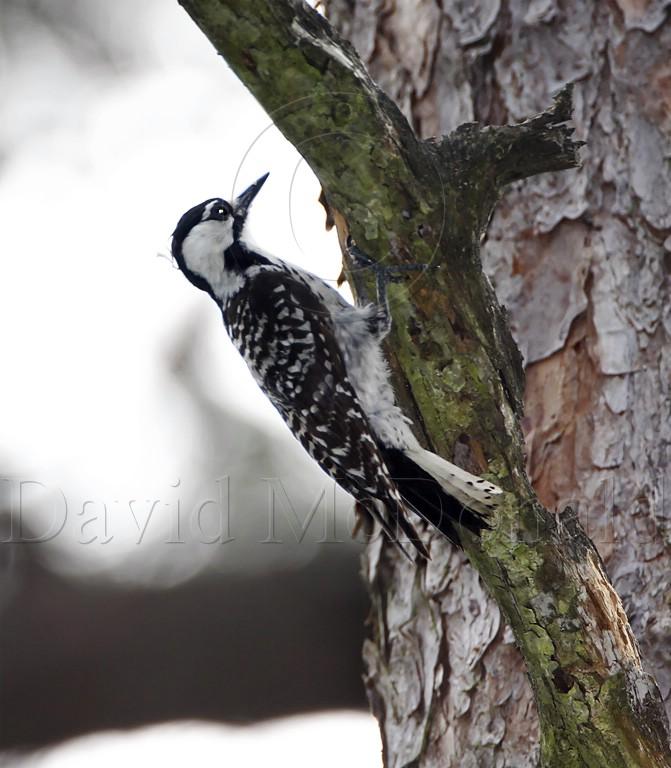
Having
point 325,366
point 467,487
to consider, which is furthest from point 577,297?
point 467,487

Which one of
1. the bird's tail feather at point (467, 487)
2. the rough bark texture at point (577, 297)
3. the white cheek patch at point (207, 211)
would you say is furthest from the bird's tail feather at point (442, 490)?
the white cheek patch at point (207, 211)

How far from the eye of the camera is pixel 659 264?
3.25m

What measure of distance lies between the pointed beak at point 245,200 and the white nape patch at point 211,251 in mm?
43

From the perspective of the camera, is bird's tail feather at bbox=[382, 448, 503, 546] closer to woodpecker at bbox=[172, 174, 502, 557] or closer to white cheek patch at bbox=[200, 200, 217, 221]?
woodpecker at bbox=[172, 174, 502, 557]

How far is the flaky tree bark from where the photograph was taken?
2.34 m

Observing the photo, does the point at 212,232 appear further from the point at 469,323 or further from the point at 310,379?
the point at 469,323

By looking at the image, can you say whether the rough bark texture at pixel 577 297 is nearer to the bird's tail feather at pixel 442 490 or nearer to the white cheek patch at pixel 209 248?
the bird's tail feather at pixel 442 490

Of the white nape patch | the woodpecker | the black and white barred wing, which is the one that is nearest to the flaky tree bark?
the woodpecker

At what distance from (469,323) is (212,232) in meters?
1.58

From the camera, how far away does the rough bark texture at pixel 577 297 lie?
3133 mm

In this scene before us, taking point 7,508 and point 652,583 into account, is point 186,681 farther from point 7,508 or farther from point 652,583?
point 652,583

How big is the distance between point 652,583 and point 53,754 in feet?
6.84

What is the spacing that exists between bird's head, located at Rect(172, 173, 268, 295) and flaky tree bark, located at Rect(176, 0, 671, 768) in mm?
1307

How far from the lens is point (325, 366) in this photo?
11.1 ft
